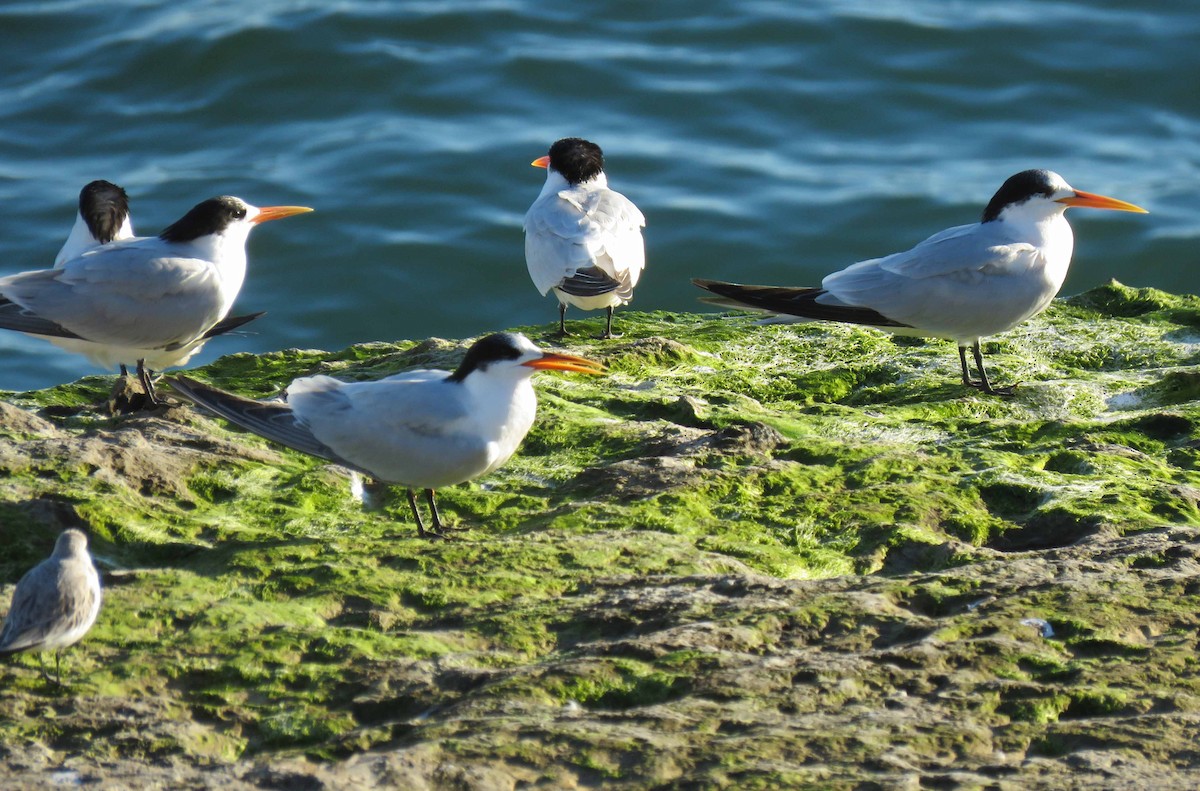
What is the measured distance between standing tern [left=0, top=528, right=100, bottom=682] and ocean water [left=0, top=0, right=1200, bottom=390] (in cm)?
697

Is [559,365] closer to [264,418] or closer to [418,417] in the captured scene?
[418,417]

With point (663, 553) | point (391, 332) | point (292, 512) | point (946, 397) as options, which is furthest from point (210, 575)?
point (391, 332)

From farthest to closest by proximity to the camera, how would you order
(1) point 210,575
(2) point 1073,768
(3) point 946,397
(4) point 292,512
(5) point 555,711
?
(3) point 946,397
(4) point 292,512
(1) point 210,575
(5) point 555,711
(2) point 1073,768

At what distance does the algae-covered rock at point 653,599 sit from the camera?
270cm

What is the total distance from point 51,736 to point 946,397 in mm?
3579

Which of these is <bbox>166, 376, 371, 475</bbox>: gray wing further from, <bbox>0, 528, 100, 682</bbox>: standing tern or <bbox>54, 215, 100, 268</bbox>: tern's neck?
<bbox>54, 215, 100, 268</bbox>: tern's neck

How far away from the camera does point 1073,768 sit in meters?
2.62

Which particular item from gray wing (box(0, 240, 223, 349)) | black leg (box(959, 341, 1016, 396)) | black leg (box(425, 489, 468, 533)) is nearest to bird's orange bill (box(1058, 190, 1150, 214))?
black leg (box(959, 341, 1016, 396))

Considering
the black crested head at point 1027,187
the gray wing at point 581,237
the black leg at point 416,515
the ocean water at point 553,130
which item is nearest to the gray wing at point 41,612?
the black leg at point 416,515

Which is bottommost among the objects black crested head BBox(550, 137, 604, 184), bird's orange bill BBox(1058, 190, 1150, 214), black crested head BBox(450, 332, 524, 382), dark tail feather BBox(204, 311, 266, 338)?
black crested head BBox(450, 332, 524, 382)

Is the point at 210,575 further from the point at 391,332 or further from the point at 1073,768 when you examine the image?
the point at 391,332

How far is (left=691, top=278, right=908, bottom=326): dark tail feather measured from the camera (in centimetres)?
585

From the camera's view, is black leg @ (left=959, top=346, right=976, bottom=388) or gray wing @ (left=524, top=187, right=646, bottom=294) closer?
black leg @ (left=959, top=346, right=976, bottom=388)

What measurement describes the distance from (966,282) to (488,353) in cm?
236
